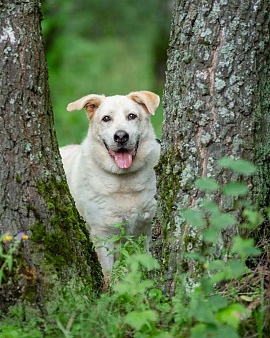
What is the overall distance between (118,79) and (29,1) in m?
14.4

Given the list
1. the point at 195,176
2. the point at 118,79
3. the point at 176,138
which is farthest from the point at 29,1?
the point at 118,79

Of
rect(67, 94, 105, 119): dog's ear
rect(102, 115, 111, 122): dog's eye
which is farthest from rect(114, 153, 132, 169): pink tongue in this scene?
rect(67, 94, 105, 119): dog's ear

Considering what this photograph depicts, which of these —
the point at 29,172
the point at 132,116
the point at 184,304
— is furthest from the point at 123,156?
the point at 184,304

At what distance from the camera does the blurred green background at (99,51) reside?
468 inches

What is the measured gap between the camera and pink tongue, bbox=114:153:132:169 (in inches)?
211

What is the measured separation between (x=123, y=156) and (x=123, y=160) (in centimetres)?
5

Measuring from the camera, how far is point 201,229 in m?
3.43

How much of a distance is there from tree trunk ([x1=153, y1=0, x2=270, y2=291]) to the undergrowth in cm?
17

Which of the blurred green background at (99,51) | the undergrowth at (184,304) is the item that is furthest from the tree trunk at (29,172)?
the blurred green background at (99,51)

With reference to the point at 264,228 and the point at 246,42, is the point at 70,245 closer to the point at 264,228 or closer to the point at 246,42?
the point at 264,228

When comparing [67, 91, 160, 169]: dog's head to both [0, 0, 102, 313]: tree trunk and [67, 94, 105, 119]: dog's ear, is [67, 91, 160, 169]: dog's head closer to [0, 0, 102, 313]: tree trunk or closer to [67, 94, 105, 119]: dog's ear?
[67, 94, 105, 119]: dog's ear

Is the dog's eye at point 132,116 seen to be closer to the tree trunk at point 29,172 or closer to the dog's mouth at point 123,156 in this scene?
the dog's mouth at point 123,156

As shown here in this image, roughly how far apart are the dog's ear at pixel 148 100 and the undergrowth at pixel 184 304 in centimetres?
218

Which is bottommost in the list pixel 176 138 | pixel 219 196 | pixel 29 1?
pixel 219 196
